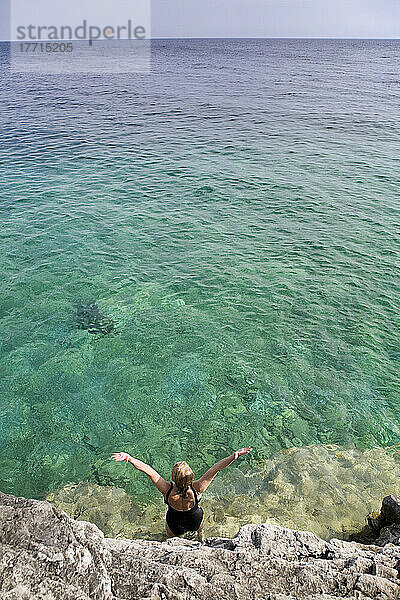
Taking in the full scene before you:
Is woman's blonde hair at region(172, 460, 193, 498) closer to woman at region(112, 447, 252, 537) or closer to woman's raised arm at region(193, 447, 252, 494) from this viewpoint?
woman at region(112, 447, 252, 537)

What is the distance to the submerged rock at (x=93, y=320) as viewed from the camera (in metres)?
12.0

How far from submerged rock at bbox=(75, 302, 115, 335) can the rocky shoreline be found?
23.2 feet

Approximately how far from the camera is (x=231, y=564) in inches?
182

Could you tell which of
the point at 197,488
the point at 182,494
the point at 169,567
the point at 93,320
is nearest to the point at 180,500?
the point at 182,494

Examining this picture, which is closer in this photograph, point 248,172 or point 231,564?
point 231,564

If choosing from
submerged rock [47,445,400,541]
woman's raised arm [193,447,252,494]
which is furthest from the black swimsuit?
submerged rock [47,445,400,541]

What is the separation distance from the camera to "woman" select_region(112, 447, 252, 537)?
6.37 m

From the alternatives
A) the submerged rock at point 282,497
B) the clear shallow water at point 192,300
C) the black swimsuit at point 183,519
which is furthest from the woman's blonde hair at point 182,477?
the clear shallow water at point 192,300

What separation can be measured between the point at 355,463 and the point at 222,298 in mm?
6349

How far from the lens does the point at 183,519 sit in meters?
6.70

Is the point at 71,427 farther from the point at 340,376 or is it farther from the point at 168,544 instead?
the point at 340,376

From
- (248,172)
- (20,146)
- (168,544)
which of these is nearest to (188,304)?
(168,544)

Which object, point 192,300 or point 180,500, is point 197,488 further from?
point 192,300

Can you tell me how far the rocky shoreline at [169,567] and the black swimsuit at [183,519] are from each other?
5.13ft
